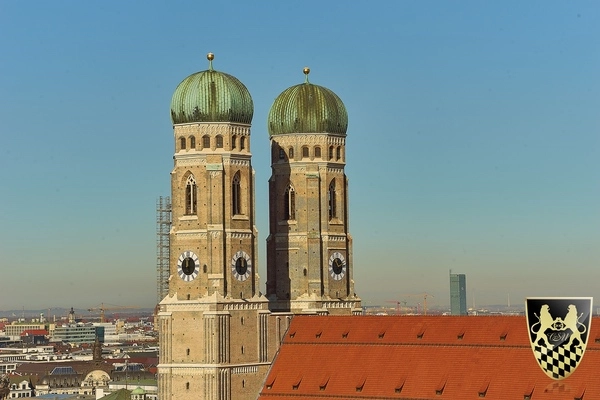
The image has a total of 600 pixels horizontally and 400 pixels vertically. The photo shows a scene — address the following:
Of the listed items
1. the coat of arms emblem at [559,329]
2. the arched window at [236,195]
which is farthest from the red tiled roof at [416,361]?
the coat of arms emblem at [559,329]

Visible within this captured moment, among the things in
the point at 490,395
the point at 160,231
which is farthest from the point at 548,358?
the point at 160,231

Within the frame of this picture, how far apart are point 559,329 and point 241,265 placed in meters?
47.5

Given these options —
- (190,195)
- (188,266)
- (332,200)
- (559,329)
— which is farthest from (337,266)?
(559,329)

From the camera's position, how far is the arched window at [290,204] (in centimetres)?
9744

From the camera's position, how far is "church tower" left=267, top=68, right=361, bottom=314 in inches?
3826

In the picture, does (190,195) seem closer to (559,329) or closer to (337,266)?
(337,266)

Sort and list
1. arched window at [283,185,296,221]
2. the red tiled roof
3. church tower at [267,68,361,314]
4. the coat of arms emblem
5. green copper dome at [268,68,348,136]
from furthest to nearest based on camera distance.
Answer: green copper dome at [268,68,348,136]
arched window at [283,185,296,221]
church tower at [267,68,361,314]
the red tiled roof
the coat of arms emblem

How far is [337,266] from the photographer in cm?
9881

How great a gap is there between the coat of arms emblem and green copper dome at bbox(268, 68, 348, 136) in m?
53.8

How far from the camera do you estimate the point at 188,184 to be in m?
90.5

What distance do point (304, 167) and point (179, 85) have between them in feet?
35.7

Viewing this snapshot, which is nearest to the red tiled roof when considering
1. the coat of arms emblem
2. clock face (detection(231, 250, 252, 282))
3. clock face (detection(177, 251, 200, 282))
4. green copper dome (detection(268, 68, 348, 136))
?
clock face (detection(231, 250, 252, 282))

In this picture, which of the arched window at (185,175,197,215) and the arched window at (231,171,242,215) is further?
the arched window at (231,171,242,215)

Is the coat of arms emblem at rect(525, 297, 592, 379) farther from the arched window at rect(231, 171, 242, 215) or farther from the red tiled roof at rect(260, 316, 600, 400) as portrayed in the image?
the arched window at rect(231, 171, 242, 215)
